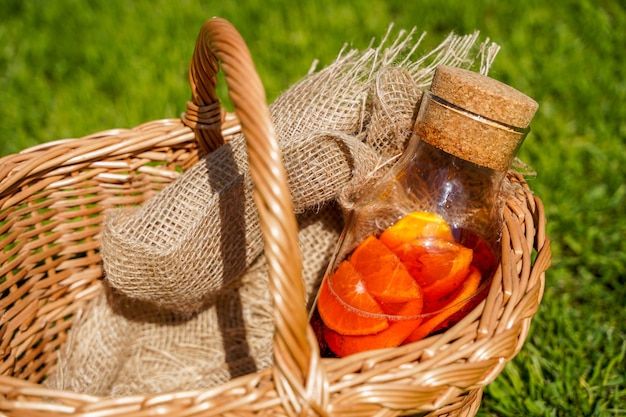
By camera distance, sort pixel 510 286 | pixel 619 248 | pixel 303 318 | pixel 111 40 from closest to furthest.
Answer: pixel 303 318
pixel 510 286
pixel 619 248
pixel 111 40

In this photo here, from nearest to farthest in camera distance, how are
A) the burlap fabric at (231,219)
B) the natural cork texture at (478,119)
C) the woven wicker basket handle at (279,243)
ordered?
the woven wicker basket handle at (279,243) < the natural cork texture at (478,119) < the burlap fabric at (231,219)

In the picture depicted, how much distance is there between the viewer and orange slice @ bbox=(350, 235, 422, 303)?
75 cm

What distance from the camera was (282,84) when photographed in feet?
5.96

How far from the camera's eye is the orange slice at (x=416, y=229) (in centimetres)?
78

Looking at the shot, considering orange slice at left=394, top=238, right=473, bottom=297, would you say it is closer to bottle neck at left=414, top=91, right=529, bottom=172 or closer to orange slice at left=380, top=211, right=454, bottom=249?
orange slice at left=380, top=211, right=454, bottom=249

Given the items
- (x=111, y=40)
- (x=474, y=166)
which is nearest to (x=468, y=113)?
(x=474, y=166)

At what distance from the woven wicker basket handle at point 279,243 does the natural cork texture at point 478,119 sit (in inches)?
10.1

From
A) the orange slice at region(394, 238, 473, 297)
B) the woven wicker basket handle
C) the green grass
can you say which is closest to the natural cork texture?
the orange slice at region(394, 238, 473, 297)

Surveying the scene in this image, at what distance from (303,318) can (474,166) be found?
35 centimetres

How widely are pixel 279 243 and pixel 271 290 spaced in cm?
5

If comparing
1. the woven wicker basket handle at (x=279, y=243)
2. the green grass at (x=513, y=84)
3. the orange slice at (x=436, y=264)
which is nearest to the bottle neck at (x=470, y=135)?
the orange slice at (x=436, y=264)

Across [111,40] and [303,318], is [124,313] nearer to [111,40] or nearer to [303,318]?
[303,318]

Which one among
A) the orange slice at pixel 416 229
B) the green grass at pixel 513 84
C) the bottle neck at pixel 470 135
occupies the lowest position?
the green grass at pixel 513 84

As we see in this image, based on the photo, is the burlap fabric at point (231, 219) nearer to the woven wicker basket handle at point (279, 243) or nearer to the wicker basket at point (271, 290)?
the wicker basket at point (271, 290)
